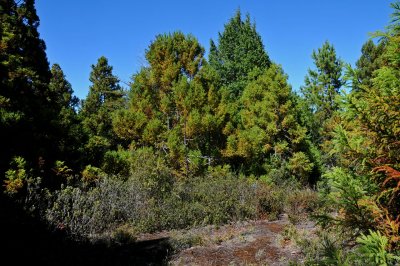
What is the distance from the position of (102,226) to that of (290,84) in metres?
13.0

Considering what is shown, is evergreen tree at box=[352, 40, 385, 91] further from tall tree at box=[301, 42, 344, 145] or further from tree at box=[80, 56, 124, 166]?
tree at box=[80, 56, 124, 166]

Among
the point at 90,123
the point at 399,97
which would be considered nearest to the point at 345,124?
the point at 399,97

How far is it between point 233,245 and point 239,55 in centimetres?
1663

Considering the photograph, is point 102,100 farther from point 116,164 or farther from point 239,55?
point 116,164

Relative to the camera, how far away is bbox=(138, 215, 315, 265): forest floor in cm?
730

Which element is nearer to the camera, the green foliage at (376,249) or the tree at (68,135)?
the green foliage at (376,249)

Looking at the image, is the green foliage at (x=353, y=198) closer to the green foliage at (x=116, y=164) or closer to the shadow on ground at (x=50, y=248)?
the shadow on ground at (x=50, y=248)

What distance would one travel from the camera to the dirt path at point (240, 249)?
286 inches

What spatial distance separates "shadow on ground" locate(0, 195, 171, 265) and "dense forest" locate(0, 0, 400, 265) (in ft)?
0.27

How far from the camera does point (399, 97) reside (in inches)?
138

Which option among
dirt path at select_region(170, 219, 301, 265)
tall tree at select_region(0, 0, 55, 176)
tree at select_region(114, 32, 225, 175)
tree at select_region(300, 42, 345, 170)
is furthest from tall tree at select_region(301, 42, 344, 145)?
tall tree at select_region(0, 0, 55, 176)

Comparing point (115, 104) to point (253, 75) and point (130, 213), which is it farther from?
point (130, 213)

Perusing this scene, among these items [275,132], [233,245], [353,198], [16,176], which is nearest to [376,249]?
[353,198]

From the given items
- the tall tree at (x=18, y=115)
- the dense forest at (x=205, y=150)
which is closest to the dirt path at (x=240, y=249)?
the dense forest at (x=205, y=150)
